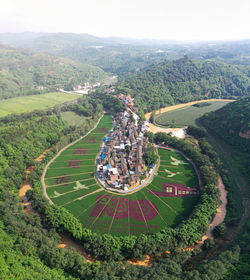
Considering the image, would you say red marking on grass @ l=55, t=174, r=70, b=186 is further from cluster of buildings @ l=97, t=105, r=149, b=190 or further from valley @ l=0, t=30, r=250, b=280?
cluster of buildings @ l=97, t=105, r=149, b=190

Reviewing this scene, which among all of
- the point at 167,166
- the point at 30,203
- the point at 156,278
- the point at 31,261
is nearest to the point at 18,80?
the point at 30,203

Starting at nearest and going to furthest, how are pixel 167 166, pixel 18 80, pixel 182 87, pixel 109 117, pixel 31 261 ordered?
pixel 31 261, pixel 167 166, pixel 109 117, pixel 182 87, pixel 18 80

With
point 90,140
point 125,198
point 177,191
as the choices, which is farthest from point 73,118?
point 177,191

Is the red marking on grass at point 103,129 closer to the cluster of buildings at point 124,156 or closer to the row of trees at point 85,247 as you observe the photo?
the cluster of buildings at point 124,156

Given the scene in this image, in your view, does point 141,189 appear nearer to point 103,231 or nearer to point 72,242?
point 103,231

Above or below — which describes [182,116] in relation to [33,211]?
above

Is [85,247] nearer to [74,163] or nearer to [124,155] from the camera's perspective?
[74,163]
